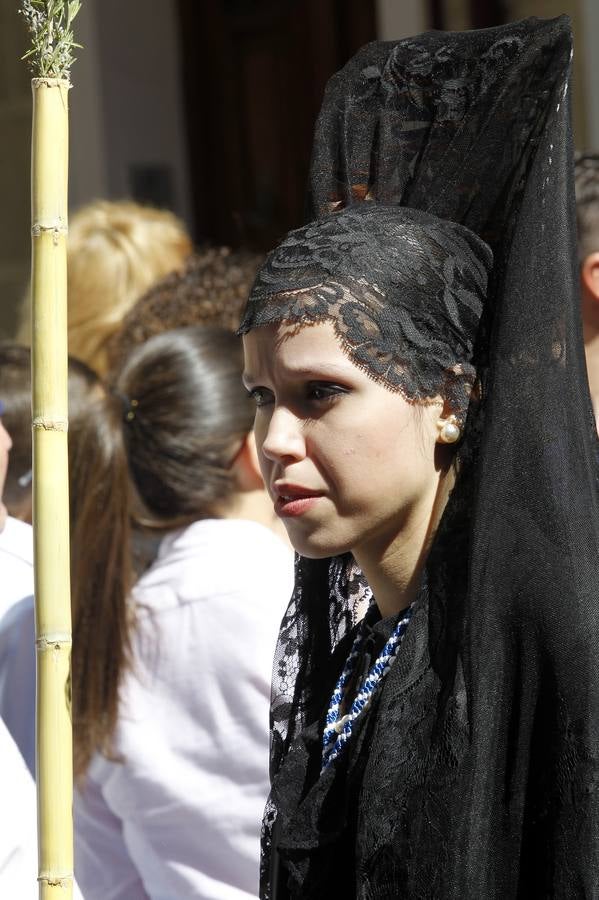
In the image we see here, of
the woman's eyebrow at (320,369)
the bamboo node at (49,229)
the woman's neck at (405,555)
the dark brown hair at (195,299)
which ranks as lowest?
the woman's neck at (405,555)

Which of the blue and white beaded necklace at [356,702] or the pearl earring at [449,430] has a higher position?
the pearl earring at [449,430]

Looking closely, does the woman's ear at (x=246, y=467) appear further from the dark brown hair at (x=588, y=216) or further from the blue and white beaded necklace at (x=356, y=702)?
the blue and white beaded necklace at (x=356, y=702)

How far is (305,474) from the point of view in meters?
1.60

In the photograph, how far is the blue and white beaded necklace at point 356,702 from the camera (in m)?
1.67

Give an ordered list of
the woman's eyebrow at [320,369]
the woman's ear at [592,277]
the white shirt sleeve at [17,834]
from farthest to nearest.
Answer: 1. the woman's ear at [592,277]
2. the white shirt sleeve at [17,834]
3. the woman's eyebrow at [320,369]

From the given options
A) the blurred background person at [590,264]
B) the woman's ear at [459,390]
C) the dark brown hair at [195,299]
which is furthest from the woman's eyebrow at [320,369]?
the dark brown hair at [195,299]

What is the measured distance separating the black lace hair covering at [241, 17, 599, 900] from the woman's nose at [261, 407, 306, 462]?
0.12 meters

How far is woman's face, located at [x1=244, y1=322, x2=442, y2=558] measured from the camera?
62.2 inches

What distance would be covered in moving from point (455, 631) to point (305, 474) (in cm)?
26

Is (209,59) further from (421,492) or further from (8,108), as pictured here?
(421,492)

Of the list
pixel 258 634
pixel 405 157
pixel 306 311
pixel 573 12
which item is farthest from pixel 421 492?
pixel 573 12

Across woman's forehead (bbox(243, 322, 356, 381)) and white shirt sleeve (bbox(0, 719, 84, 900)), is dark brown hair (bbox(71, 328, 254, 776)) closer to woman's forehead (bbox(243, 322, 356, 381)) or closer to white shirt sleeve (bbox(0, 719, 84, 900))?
white shirt sleeve (bbox(0, 719, 84, 900))

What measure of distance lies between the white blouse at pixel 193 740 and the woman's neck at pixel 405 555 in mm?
956

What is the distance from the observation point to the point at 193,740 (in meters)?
2.65
